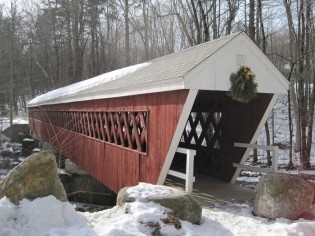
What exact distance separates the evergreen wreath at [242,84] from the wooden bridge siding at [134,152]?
894mm

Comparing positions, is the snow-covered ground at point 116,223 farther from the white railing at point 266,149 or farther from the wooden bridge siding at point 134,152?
the white railing at point 266,149

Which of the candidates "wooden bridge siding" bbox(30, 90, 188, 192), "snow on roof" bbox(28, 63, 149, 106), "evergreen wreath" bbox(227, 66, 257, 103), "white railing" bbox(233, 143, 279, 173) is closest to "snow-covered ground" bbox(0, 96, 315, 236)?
"wooden bridge siding" bbox(30, 90, 188, 192)

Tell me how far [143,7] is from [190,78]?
22901mm

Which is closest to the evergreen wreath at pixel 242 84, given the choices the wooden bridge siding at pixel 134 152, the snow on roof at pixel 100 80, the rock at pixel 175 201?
the wooden bridge siding at pixel 134 152

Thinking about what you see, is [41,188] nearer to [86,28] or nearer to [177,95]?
[177,95]

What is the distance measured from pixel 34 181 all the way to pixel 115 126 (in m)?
5.32

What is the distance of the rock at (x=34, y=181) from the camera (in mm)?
4293

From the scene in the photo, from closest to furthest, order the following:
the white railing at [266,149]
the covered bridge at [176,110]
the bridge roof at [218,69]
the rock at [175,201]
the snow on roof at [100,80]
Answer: the rock at [175,201] → the bridge roof at [218,69] → the covered bridge at [176,110] → the white railing at [266,149] → the snow on roof at [100,80]

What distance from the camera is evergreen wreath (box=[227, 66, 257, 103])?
6.13 metres

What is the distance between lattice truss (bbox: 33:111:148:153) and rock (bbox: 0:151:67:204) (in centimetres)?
279

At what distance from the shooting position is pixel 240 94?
6160mm

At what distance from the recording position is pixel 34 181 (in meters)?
4.40

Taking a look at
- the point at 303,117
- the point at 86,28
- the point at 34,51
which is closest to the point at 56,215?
the point at 303,117

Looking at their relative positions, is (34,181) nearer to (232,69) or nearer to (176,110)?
(176,110)
